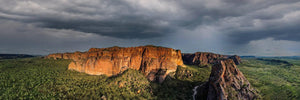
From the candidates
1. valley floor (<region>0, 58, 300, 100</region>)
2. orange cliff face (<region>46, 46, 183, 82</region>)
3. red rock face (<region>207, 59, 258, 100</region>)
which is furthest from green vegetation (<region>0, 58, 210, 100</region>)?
red rock face (<region>207, 59, 258, 100</region>)

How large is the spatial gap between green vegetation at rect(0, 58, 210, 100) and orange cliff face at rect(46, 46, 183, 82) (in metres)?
6.64

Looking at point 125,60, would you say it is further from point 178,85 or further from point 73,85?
point 178,85

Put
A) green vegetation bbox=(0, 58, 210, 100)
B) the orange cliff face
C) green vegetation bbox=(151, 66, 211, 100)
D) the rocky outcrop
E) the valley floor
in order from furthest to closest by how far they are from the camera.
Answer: the orange cliff face → green vegetation bbox=(151, 66, 211, 100) → the rocky outcrop → the valley floor → green vegetation bbox=(0, 58, 210, 100)

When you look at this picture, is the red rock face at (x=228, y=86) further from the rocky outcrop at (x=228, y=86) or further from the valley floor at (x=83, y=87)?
the valley floor at (x=83, y=87)

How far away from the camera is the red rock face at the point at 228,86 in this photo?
66812 mm

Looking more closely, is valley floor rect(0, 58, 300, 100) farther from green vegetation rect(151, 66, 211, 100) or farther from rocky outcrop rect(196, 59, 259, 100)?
rocky outcrop rect(196, 59, 259, 100)

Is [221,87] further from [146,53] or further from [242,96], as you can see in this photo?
[146,53]

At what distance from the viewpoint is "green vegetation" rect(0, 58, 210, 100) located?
60.1 meters

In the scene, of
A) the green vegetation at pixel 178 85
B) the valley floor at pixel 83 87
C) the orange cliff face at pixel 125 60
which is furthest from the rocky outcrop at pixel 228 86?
the orange cliff face at pixel 125 60

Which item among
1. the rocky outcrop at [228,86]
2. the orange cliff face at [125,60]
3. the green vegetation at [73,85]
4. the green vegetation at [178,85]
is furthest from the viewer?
the orange cliff face at [125,60]

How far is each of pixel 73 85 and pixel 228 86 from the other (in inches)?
3126

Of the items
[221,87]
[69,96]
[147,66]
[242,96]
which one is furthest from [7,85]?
[242,96]

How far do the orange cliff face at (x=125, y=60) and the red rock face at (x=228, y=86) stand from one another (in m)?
42.6

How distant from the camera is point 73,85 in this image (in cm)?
7319
